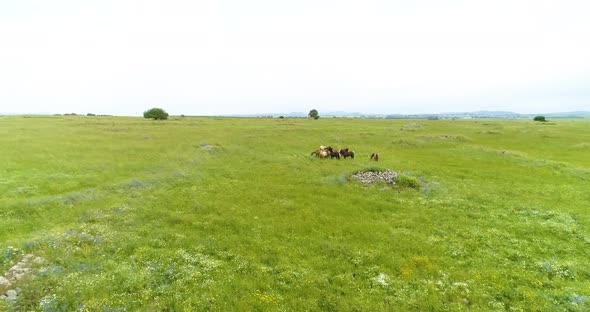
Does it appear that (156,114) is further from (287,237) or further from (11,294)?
(11,294)

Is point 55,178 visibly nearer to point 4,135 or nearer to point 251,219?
point 251,219

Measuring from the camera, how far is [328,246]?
18.0 m

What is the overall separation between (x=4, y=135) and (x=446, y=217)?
68.3 meters

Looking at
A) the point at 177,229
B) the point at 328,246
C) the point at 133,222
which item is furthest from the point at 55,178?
the point at 328,246

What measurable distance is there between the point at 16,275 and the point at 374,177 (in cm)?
2794

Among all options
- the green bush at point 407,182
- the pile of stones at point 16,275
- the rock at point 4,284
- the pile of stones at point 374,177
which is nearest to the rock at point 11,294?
the pile of stones at point 16,275

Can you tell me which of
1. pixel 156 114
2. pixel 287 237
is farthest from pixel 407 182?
pixel 156 114

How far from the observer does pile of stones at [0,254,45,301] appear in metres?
12.7

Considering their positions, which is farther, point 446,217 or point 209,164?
point 209,164

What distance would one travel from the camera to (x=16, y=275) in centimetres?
1391

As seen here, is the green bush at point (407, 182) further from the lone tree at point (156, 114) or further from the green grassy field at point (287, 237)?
the lone tree at point (156, 114)

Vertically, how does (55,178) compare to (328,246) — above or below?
above

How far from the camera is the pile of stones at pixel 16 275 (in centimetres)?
1272

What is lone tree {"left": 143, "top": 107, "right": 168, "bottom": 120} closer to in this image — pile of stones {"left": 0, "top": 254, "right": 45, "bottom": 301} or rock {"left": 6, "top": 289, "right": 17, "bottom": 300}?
pile of stones {"left": 0, "top": 254, "right": 45, "bottom": 301}
